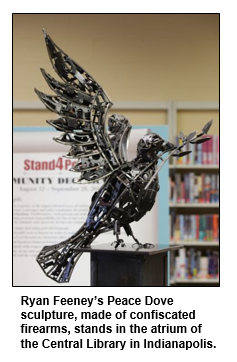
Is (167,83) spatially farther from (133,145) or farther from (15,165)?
(15,165)

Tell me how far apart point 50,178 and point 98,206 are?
1.15m

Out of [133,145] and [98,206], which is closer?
[98,206]

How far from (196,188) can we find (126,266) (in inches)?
71.2

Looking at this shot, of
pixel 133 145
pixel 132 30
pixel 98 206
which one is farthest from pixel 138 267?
pixel 132 30

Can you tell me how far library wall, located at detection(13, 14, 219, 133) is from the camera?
392cm

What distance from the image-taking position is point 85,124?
204cm

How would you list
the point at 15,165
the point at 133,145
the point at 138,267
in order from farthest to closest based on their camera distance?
1. the point at 15,165
2. the point at 133,145
3. the point at 138,267

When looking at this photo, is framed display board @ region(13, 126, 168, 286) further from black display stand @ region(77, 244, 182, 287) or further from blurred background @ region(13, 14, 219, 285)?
black display stand @ region(77, 244, 182, 287)

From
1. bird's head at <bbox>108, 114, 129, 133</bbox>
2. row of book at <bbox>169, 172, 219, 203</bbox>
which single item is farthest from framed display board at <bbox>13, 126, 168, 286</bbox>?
bird's head at <bbox>108, 114, 129, 133</bbox>

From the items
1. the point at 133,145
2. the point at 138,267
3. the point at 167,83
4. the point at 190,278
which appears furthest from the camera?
the point at 167,83

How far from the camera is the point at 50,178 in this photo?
10.3 feet

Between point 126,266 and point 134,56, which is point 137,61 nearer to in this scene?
point 134,56

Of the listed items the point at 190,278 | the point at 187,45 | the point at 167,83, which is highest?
the point at 187,45

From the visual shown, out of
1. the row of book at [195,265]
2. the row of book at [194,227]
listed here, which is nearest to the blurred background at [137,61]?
the row of book at [194,227]
